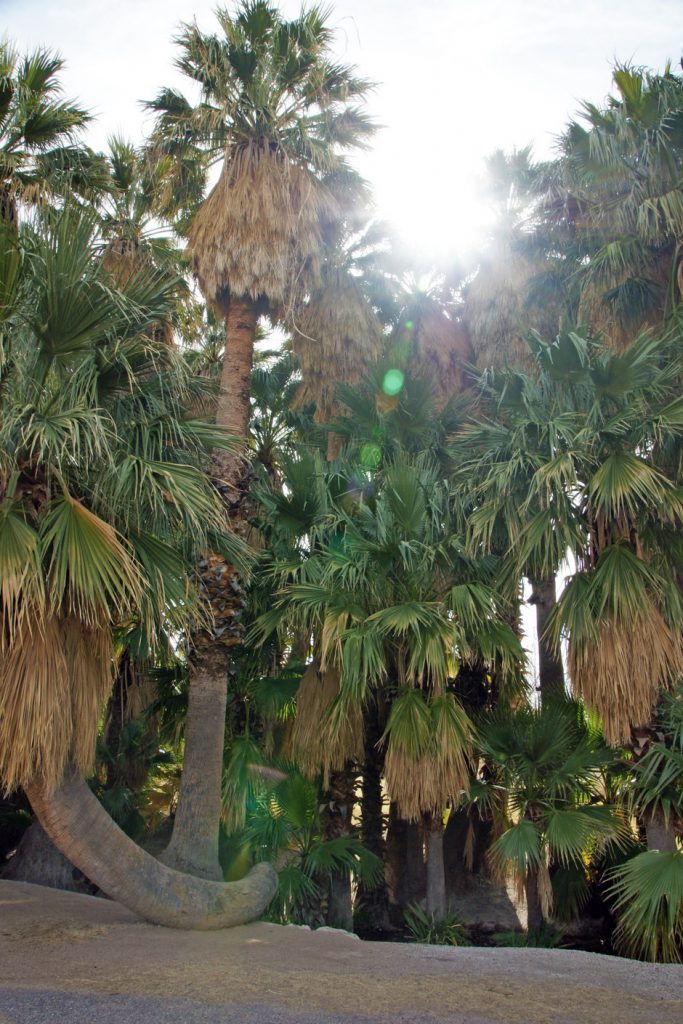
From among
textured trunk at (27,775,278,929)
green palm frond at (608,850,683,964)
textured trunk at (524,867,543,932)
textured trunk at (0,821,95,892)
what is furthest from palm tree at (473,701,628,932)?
textured trunk at (0,821,95,892)

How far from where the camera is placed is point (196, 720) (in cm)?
989

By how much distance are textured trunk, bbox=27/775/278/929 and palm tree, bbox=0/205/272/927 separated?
0.01m

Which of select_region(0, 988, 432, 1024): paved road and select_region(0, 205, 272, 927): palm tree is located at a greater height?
select_region(0, 205, 272, 927): palm tree

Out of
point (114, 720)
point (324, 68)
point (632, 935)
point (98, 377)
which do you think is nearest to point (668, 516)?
point (632, 935)

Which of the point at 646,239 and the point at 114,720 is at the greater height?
the point at 646,239

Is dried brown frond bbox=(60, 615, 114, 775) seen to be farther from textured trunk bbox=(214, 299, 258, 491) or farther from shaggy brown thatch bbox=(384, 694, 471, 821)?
shaggy brown thatch bbox=(384, 694, 471, 821)

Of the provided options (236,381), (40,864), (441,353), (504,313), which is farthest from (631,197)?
(40,864)

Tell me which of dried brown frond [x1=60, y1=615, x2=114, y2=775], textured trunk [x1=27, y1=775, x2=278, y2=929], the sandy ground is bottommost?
the sandy ground

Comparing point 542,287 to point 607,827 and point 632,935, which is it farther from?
point 632,935

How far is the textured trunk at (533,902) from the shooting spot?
10.4 m

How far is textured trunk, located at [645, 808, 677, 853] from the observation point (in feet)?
30.2

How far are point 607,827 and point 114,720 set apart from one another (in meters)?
9.71

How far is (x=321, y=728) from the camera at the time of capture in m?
10.4

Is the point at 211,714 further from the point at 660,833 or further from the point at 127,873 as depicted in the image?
the point at 660,833
